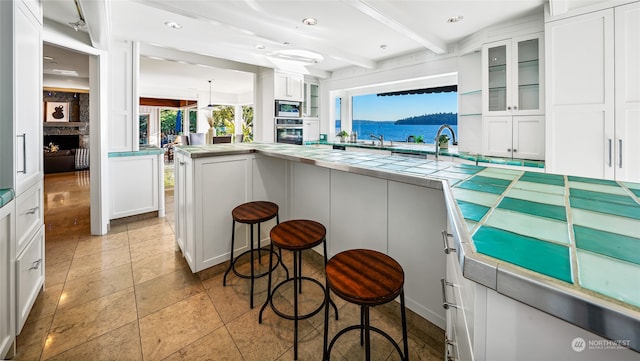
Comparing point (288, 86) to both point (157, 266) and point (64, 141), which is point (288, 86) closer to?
point (157, 266)

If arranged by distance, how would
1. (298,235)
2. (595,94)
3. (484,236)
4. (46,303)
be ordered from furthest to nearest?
(595,94)
(46,303)
(298,235)
(484,236)

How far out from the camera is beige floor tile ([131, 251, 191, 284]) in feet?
7.95

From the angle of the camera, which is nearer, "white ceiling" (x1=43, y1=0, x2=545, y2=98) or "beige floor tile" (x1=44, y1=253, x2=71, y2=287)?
"beige floor tile" (x1=44, y1=253, x2=71, y2=287)

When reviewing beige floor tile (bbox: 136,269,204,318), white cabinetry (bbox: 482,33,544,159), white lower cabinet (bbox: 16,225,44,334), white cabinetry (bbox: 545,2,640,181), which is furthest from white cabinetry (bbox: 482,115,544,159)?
white lower cabinet (bbox: 16,225,44,334)

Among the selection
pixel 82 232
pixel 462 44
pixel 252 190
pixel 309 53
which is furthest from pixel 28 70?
pixel 462 44

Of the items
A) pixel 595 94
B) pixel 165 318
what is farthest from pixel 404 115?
pixel 165 318

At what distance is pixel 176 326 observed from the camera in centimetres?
180

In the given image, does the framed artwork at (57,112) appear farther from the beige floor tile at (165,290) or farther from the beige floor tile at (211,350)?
the beige floor tile at (211,350)

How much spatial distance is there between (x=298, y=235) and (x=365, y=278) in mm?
604

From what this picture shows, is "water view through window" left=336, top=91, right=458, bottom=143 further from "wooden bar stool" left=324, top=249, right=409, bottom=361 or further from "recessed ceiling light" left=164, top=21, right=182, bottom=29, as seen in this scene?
"wooden bar stool" left=324, top=249, right=409, bottom=361

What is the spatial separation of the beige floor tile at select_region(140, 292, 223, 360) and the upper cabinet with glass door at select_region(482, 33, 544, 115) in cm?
359

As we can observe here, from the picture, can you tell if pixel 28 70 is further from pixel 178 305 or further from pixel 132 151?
pixel 132 151

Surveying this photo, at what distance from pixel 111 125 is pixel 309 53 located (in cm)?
286

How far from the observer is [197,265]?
234cm
